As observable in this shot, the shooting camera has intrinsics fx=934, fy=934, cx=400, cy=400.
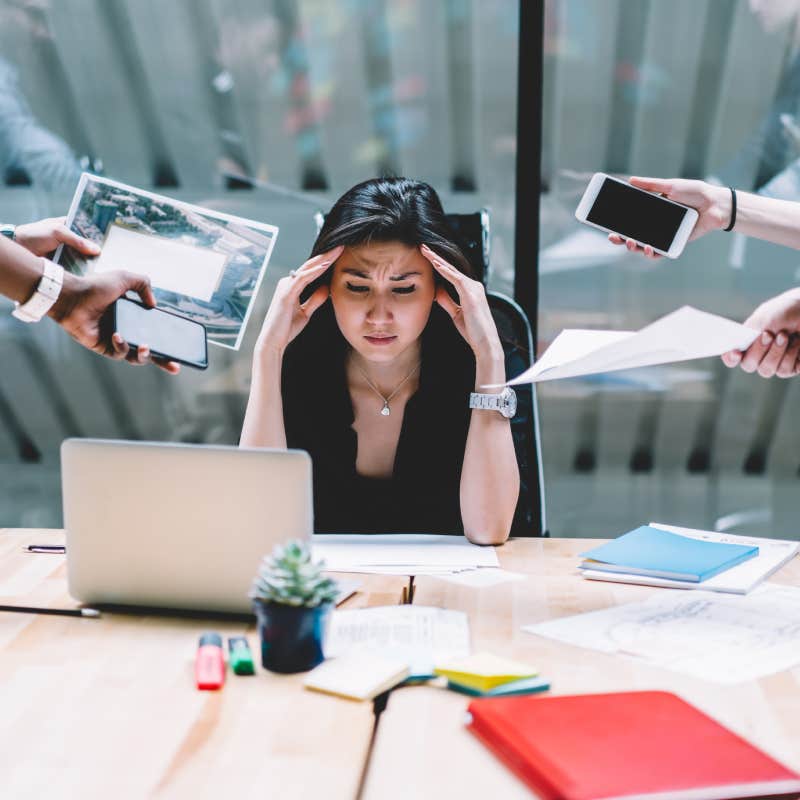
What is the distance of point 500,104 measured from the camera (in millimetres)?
3740

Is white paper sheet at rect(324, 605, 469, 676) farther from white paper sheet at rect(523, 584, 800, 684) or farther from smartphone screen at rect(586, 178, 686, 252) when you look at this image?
smartphone screen at rect(586, 178, 686, 252)

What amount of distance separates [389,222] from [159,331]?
50 centimetres

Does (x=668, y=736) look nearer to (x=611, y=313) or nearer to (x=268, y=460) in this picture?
(x=268, y=460)

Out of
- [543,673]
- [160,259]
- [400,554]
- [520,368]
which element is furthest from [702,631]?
[160,259]

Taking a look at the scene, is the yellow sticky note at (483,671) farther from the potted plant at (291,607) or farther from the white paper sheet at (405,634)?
the potted plant at (291,607)

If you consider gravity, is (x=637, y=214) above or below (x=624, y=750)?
above

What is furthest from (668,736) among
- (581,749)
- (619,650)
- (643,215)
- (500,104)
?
(500,104)

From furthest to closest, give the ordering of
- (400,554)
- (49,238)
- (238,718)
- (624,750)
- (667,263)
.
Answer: (667,263), (49,238), (400,554), (238,718), (624,750)

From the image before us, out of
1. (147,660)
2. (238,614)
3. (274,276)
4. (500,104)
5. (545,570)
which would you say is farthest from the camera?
(274,276)

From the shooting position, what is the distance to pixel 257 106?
3814 mm

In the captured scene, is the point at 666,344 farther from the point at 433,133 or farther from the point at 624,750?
the point at 433,133

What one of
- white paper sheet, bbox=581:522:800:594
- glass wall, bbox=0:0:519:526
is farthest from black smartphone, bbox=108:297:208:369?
glass wall, bbox=0:0:519:526

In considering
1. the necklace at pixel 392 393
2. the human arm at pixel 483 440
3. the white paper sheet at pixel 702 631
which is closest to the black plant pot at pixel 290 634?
the white paper sheet at pixel 702 631

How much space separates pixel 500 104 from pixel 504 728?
10.8 feet
